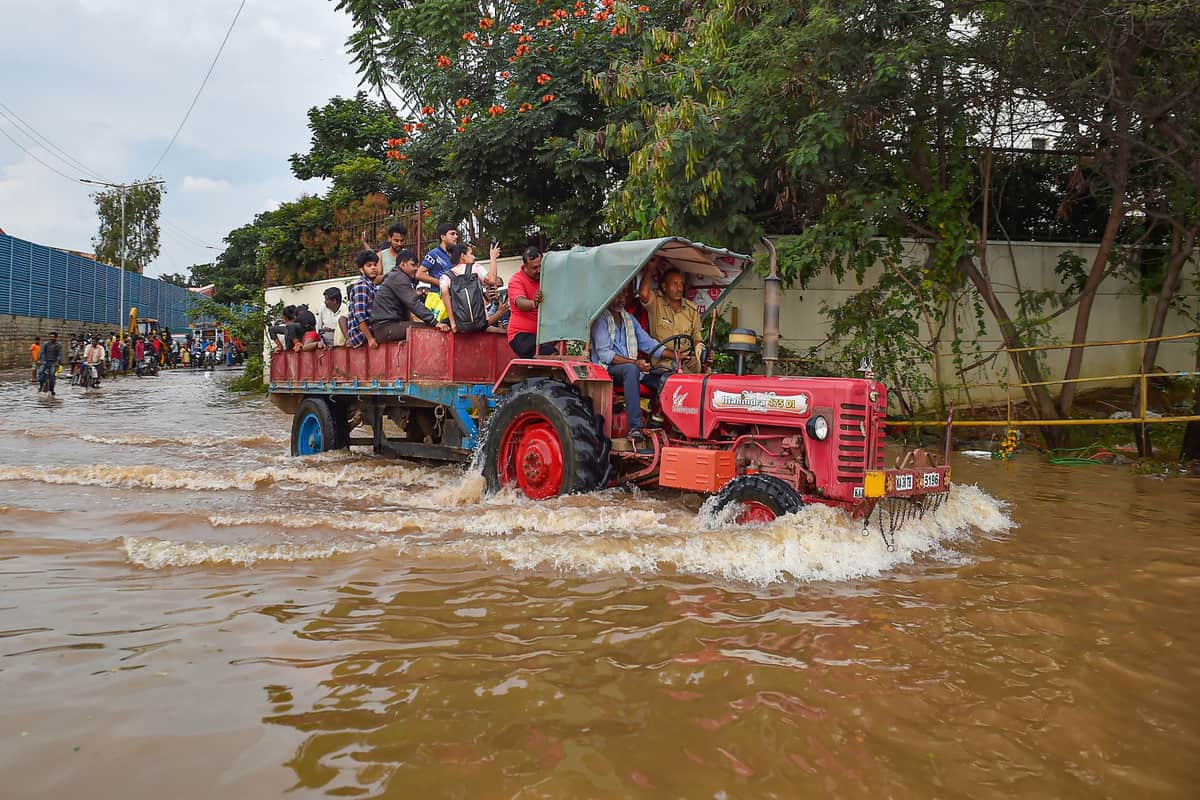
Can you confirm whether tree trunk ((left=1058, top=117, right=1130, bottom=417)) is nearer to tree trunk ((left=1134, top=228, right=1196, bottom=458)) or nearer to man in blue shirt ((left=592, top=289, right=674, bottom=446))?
tree trunk ((left=1134, top=228, right=1196, bottom=458))

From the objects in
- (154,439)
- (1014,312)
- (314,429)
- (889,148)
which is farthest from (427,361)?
(1014,312)

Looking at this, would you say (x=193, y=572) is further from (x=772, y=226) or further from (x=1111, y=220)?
(x=1111, y=220)

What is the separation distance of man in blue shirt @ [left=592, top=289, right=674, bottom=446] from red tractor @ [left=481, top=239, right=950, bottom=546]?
11 centimetres

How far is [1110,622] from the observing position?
418 cm

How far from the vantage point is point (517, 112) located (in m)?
14.8

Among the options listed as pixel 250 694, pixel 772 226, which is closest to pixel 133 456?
pixel 250 694

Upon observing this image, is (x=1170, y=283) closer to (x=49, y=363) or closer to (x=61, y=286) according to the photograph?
(x=49, y=363)

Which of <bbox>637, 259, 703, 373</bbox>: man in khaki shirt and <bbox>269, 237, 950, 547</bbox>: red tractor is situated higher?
<bbox>637, 259, 703, 373</bbox>: man in khaki shirt

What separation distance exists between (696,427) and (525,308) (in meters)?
2.12

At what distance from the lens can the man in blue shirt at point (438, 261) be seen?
8836 millimetres

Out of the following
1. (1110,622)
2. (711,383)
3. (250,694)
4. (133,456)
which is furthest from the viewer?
(133,456)

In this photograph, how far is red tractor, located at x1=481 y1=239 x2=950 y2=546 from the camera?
5.43 metres

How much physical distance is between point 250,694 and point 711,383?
12.8 ft

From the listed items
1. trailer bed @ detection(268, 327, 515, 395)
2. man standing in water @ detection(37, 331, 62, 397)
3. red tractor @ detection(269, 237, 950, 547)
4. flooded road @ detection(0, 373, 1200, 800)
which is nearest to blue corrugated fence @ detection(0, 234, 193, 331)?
man standing in water @ detection(37, 331, 62, 397)
